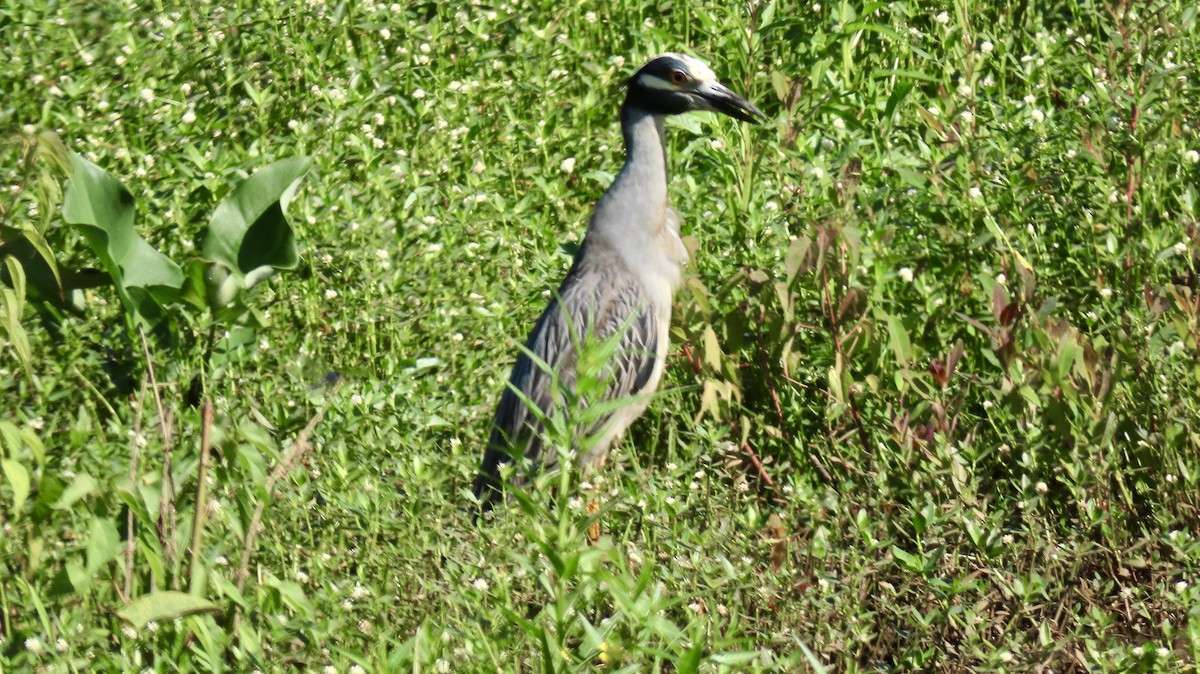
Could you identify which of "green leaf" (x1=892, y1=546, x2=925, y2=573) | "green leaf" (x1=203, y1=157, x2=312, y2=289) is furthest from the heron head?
"green leaf" (x1=892, y1=546, x2=925, y2=573)

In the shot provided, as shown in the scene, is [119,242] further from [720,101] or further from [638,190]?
[720,101]

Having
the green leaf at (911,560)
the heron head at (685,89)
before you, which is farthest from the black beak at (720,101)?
the green leaf at (911,560)

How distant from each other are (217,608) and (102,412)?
88.9 inches

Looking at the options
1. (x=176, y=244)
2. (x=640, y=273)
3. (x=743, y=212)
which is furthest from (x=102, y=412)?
(x=743, y=212)

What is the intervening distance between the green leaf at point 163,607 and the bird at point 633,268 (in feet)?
6.82

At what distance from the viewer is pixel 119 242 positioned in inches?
163

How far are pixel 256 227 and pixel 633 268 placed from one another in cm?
170

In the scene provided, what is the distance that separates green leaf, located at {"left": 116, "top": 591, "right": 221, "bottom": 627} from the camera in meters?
3.07

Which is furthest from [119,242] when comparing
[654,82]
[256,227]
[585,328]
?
[654,82]

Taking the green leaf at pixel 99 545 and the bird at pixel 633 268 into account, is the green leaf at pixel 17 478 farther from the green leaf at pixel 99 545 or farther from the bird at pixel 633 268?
the bird at pixel 633 268

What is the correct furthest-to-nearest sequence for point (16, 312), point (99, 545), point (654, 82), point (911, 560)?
1. point (654, 82)
2. point (911, 560)
3. point (16, 312)
4. point (99, 545)

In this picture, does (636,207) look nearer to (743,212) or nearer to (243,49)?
(743,212)

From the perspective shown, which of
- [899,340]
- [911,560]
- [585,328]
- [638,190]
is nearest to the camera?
[911,560]

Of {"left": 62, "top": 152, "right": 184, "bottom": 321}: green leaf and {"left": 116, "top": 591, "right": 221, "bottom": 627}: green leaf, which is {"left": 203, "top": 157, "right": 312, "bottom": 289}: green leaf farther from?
{"left": 116, "top": 591, "right": 221, "bottom": 627}: green leaf
